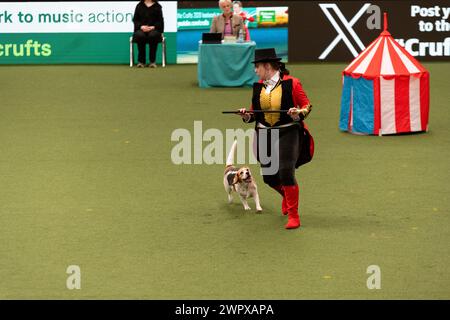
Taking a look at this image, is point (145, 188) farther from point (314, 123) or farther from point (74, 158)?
point (314, 123)

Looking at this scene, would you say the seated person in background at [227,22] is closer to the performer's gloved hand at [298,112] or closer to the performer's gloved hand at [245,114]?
the performer's gloved hand at [245,114]

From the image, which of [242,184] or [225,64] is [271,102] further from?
[225,64]

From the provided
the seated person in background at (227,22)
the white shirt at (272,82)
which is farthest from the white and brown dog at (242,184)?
the seated person in background at (227,22)

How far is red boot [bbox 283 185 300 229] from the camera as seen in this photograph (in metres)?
9.11

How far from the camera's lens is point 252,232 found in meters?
9.05

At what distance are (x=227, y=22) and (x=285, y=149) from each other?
35.3ft

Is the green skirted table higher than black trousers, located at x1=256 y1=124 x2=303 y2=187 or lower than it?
higher

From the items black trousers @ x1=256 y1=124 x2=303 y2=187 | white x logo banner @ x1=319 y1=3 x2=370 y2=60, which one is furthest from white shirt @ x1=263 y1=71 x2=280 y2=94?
white x logo banner @ x1=319 y1=3 x2=370 y2=60

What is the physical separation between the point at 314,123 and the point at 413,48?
8026 millimetres

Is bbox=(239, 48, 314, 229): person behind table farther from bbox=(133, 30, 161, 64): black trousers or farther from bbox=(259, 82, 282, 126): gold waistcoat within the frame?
bbox=(133, 30, 161, 64): black trousers

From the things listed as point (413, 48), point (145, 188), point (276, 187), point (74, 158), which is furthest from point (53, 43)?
point (276, 187)

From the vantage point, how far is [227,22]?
19578mm

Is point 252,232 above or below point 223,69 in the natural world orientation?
below

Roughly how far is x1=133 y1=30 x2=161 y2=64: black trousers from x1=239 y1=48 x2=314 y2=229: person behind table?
1262 cm
